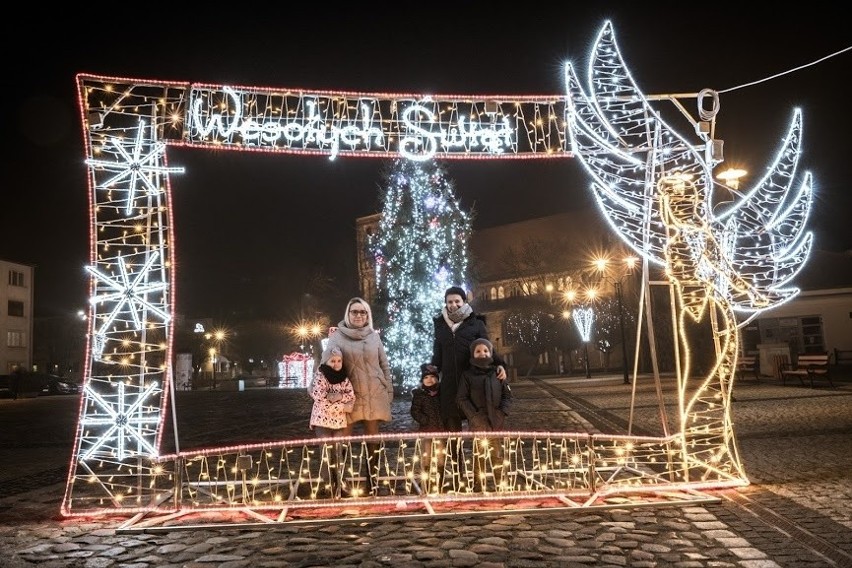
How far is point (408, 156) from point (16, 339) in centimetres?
6323

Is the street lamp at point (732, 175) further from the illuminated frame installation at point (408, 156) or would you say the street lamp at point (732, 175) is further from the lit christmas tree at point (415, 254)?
the lit christmas tree at point (415, 254)

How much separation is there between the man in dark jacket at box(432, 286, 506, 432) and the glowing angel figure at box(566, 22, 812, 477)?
2061 millimetres

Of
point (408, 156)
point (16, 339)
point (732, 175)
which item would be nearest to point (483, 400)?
point (408, 156)

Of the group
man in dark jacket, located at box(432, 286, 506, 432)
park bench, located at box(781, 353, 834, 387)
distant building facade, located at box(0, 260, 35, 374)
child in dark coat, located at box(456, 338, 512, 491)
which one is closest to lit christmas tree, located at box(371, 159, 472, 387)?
park bench, located at box(781, 353, 834, 387)

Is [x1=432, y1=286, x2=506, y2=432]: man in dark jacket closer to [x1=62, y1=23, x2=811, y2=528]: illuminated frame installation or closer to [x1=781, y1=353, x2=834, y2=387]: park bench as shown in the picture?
[x1=62, y1=23, x2=811, y2=528]: illuminated frame installation

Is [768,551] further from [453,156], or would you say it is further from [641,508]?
[453,156]

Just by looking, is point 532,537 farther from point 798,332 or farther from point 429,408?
point 798,332

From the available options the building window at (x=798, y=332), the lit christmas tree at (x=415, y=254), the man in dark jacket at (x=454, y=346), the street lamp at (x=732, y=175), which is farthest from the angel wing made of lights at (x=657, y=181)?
the building window at (x=798, y=332)

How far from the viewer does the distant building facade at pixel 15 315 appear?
191ft

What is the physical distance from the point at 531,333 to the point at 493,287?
45.2 ft

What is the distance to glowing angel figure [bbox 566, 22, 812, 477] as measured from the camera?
7477 millimetres

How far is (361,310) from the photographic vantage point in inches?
309

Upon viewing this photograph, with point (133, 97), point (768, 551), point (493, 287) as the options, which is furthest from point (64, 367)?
point (768, 551)

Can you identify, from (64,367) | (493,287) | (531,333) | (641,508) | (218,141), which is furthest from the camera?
(64,367)
